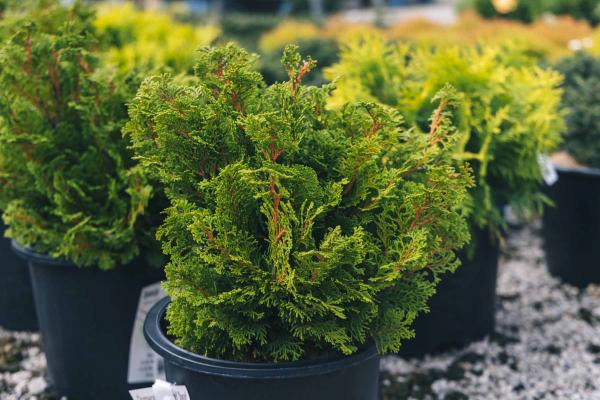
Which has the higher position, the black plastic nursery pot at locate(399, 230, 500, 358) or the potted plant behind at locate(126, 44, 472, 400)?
the potted plant behind at locate(126, 44, 472, 400)

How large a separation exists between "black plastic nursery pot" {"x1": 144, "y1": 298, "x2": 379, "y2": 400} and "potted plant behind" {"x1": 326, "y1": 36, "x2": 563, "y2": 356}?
1.40 metres

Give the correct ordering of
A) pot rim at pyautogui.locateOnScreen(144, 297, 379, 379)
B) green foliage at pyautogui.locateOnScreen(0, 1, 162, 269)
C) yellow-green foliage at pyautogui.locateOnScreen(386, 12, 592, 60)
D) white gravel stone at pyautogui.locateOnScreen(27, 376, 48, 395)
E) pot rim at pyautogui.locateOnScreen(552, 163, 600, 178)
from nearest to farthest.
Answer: pot rim at pyautogui.locateOnScreen(144, 297, 379, 379)
green foliage at pyautogui.locateOnScreen(0, 1, 162, 269)
white gravel stone at pyautogui.locateOnScreen(27, 376, 48, 395)
pot rim at pyautogui.locateOnScreen(552, 163, 600, 178)
yellow-green foliage at pyautogui.locateOnScreen(386, 12, 592, 60)

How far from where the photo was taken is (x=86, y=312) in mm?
2727

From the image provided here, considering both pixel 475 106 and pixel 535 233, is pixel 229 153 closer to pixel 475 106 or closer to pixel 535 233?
pixel 475 106

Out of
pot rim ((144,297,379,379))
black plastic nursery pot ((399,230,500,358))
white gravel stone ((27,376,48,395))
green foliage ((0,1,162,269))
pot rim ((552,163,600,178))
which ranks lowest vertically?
white gravel stone ((27,376,48,395))

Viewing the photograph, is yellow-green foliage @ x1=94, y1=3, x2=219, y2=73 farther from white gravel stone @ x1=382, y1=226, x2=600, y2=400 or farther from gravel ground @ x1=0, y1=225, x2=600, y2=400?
white gravel stone @ x1=382, y1=226, x2=600, y2=400

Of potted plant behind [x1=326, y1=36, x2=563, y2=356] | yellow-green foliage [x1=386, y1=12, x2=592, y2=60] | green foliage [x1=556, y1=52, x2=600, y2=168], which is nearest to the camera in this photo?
potted plant behind [x1=326, y1=36, x2=563, y2=356]

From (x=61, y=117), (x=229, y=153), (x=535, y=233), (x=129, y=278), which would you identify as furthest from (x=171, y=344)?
(x=535, y=233)

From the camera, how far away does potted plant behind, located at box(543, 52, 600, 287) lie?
4125 millimetres

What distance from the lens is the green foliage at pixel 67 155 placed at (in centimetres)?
264

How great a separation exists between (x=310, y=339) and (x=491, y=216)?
1.52 meters

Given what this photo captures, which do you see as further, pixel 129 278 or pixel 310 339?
pixel 129 278

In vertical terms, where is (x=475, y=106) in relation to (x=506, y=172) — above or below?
above

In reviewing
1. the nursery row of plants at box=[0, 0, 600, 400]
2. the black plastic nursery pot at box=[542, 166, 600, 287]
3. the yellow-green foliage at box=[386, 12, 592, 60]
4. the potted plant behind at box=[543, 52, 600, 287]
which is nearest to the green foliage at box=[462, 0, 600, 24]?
the yellow-green foliage at box=[386, 12, 592, 60]
